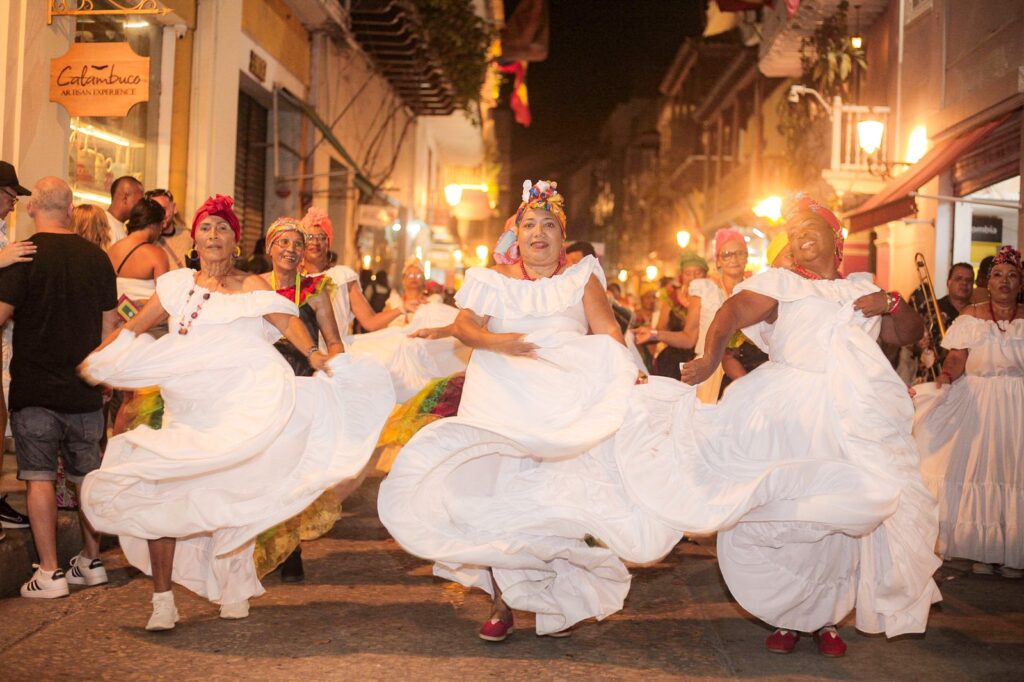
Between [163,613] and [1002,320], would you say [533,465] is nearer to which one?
[163,613]

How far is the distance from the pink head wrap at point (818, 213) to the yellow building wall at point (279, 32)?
378 inches

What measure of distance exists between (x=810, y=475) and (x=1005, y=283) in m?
3.27

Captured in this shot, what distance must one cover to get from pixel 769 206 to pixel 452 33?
7294mm

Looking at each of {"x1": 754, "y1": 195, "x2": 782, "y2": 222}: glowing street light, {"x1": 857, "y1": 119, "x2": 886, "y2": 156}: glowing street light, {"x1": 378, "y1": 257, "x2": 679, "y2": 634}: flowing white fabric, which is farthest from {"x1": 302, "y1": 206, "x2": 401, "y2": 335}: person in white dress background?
{"x1": 754, "y1": 195, "x2": 782, "y2": 222}: glowing street light

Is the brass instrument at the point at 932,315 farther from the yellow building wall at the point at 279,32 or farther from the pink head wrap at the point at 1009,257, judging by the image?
the yellow building wall at the point at 279,32

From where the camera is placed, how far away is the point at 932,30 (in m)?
17.3

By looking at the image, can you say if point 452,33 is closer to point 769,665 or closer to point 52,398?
point 52,398

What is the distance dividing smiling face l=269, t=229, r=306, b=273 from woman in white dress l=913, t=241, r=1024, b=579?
14.0 ft

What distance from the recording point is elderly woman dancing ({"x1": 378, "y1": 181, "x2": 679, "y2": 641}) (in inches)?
202

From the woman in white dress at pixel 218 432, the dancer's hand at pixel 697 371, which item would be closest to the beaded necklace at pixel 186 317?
the woman in white dress at pixel 218 432

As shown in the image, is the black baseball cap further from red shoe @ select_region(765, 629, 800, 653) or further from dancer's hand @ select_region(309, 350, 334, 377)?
red shoe @ select_region(765, 629, 800, 653)

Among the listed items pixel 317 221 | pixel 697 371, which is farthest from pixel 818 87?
pixel 697 371

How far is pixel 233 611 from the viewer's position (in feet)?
18.5

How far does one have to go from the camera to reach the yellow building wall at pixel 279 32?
14023mm
